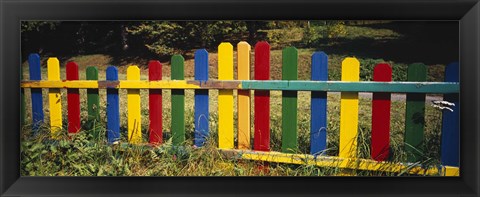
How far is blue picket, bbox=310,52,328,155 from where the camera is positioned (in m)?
2.51

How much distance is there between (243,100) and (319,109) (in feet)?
1.58

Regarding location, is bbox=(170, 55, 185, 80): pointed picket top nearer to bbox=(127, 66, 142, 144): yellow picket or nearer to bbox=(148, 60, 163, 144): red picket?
bbox=(148, 60, 163, 144): red picket

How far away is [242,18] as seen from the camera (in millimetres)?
2115

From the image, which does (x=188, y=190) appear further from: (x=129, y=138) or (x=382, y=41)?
(x=382, y=41)

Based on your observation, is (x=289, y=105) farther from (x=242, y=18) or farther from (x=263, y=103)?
(x=242, y=18)

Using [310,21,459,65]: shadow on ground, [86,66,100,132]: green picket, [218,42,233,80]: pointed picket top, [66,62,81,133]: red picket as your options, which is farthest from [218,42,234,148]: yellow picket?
[66,62,81,133]: red picket

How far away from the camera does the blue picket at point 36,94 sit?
2578 mm

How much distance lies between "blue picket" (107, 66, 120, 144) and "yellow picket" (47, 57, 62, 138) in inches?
13.5

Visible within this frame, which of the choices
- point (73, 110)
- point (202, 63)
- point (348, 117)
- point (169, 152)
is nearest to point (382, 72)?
point (348, 117)

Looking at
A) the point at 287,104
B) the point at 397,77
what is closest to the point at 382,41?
the point at 397,77

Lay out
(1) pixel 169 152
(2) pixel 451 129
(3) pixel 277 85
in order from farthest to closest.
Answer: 1. (1) pixel 169 152
2. (3) pixel 277 85
3. (2) pixel 451 129

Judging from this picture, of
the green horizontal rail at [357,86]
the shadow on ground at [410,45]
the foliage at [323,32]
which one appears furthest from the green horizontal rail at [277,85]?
the foliage at [323,32]

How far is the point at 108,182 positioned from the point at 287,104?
1163mm

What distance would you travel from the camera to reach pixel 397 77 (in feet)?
8.41
